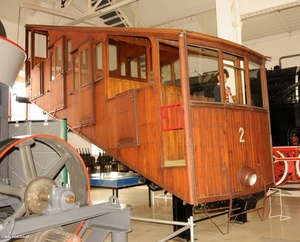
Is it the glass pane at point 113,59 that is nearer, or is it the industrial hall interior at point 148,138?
the industrial hall interior at point 148,138

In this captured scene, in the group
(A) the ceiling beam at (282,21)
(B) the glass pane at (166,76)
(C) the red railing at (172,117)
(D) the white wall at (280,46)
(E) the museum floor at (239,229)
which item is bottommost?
(E) the museum floor at (239,229)

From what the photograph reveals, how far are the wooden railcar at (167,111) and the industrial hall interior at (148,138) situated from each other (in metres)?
0.02

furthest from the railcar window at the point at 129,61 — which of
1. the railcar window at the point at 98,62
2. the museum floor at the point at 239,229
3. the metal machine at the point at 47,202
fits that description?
the metal machine at the point at 47,202

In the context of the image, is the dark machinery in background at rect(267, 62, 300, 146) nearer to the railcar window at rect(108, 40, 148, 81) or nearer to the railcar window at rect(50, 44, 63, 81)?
the railcar window at rect(108, 40, 148, 81)

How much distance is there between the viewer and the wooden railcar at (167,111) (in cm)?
429

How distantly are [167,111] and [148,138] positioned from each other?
0.56 meters

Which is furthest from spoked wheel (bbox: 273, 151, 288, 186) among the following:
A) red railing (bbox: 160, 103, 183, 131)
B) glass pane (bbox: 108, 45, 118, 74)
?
glass pane (bbox: 108, 45, 118, 74)

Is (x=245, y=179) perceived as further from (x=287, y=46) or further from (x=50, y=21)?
(x=287, y=46)

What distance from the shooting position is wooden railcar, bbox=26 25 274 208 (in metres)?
4.29

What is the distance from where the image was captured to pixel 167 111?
4.53 metres

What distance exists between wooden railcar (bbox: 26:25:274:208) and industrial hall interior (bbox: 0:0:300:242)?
0.02m

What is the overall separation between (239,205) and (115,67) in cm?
356

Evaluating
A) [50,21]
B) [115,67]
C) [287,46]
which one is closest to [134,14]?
[50,21]

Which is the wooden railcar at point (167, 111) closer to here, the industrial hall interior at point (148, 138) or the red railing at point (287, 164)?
the industrial hall interior at point (148, 138)
